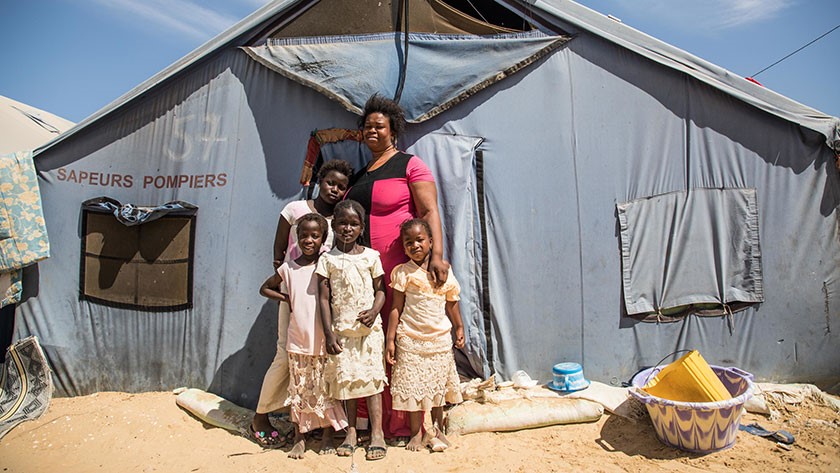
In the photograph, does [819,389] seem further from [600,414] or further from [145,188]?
[145,188]

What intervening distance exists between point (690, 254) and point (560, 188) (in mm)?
1091

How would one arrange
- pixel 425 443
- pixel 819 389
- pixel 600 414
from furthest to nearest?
pixel 819 389 < pixel 600 414 < pixel 425 443

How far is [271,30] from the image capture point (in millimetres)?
3967

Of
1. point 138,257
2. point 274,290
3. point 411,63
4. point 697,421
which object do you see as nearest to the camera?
point 697,421

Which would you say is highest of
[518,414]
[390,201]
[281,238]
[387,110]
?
[387,110]

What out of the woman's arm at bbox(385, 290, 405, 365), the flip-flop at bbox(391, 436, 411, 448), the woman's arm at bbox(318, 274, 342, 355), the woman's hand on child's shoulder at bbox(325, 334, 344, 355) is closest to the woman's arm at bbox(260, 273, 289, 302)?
the woman's arm at bbox(318, 274, 342, 355)

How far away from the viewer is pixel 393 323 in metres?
3.07

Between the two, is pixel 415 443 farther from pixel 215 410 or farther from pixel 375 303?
pixel 215 410

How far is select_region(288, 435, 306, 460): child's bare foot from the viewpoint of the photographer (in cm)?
299

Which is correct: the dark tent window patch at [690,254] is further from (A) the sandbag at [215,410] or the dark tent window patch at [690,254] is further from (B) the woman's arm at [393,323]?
(A) the sandbag at [215,410]

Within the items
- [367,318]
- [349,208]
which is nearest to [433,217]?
[349,208]

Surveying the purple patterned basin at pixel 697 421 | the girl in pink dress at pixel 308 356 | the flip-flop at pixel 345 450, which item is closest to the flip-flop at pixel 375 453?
the flip-flop at pixel 345 450

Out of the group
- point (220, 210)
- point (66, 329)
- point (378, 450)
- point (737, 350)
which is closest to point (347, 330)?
point (378, 450)

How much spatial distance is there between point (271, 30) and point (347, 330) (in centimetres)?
251
